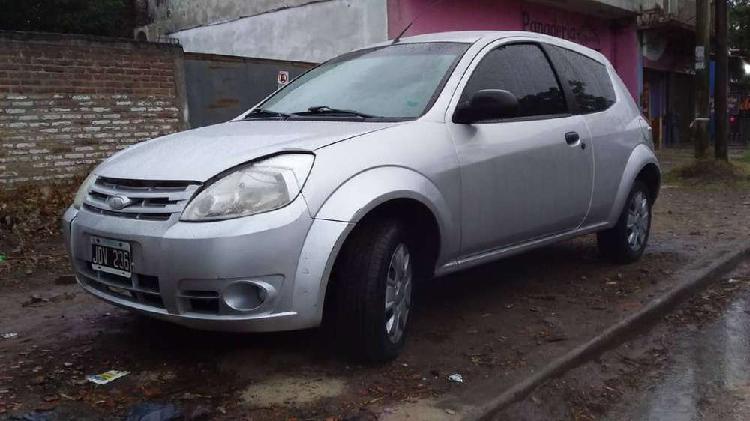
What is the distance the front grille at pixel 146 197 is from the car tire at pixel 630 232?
11.9ft

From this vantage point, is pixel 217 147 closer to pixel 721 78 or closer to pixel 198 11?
pixel 721 78

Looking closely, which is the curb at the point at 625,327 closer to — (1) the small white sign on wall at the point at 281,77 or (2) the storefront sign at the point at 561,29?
(1) the small white sign on wall at the point at 281,77

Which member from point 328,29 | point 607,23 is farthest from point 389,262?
point 607,23

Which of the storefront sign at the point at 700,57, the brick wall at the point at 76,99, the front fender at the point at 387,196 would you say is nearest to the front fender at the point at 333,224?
the front fender at the point at 387,196

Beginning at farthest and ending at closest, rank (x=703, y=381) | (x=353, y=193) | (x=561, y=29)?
1. (x=561, y=29)
2. (x=703, y=381)
3. (x=353, y=193)

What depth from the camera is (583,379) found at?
3770 millimetres

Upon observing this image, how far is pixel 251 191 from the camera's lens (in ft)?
10.8

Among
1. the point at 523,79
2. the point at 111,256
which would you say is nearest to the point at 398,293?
the point at 111,256

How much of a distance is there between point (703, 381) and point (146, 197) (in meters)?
2.95

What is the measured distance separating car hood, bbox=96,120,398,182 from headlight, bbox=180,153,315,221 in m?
0.06

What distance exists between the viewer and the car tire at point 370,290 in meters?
3.40

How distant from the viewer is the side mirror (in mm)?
3994

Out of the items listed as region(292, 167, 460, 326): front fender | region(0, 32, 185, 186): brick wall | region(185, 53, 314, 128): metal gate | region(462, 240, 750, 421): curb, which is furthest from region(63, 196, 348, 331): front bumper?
region(185, 53, 314, 128): metal gate

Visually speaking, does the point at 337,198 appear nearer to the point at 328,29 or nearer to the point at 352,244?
the point at 352,244
